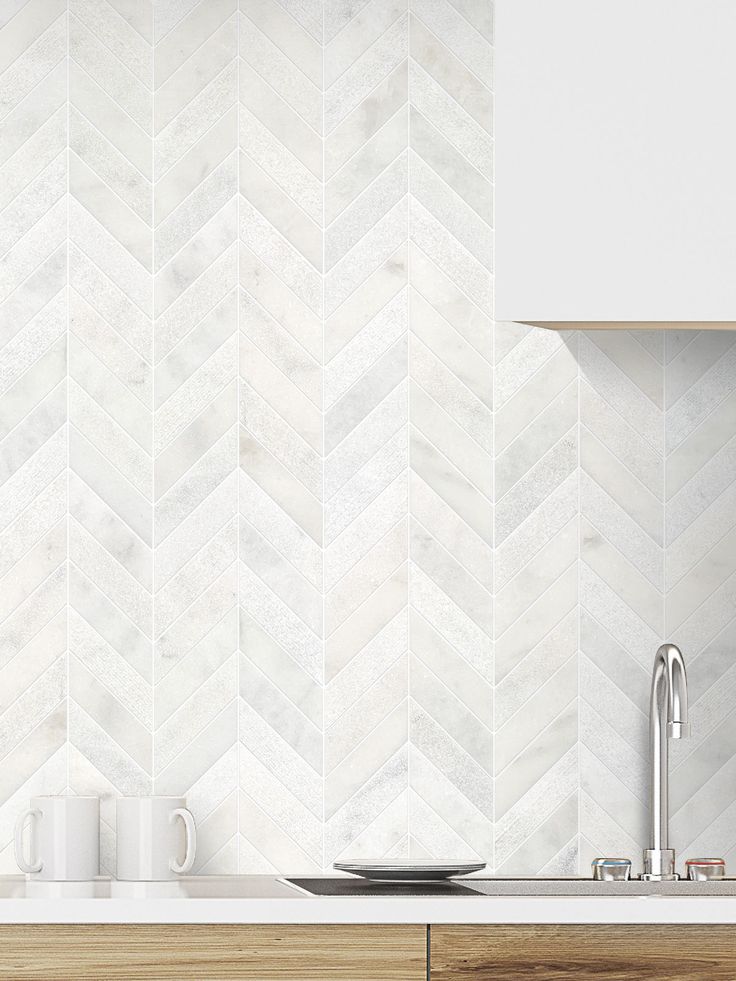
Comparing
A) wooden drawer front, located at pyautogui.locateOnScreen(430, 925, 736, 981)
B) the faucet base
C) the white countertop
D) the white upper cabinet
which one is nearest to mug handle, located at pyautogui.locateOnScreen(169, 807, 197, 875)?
the white countertop

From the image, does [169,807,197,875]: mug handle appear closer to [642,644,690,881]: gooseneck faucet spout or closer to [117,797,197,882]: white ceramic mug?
[117,797,197,882]: white ceramic mug

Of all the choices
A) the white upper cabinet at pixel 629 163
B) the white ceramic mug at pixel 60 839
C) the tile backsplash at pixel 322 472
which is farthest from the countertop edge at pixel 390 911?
the white upper cabinet at pixel 629 163

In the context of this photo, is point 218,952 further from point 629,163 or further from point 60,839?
point 629,163

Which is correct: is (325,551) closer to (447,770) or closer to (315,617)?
(315,617)

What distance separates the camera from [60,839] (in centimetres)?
207

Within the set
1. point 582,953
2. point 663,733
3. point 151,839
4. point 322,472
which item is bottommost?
point 582,953

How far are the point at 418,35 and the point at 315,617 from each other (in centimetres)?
104

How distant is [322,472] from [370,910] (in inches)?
31.8

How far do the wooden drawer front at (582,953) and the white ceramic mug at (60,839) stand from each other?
2.06 ft

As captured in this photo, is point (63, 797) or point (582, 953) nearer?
point (582, 953)

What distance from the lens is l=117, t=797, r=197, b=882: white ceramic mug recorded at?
6.86 feet

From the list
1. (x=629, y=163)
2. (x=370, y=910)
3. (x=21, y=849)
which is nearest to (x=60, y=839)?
(x=21, y=849)

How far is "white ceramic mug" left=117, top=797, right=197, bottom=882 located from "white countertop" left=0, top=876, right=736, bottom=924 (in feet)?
1.06

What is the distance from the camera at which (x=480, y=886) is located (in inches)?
82.4
